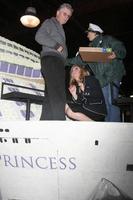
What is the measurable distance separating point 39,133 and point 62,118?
46 centimetres

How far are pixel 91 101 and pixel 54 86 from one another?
1.36 feet

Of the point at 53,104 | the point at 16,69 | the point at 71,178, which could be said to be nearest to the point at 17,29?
the point at 16,69

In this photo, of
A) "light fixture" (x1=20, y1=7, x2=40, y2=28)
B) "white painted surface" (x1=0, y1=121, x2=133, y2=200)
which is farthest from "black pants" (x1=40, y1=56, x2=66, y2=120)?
"light fixture" (x1=20, y1=7, x2=40, y2=28)

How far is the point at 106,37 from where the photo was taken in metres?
3.73

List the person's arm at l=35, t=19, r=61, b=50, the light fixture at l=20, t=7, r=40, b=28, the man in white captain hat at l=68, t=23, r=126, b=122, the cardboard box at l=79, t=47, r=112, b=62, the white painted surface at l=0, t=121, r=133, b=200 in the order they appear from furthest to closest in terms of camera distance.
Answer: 1. the light fixture at l=20, t=7, r=40, b=28
2. the man in white captain hat at l=68, t=23, r=126, b=122
3. the person's arm at l=35, t=19, r=61, b=50
4. the cardboard box at l=79, t=47, r=112, b=62
5. the white painted surface at l=0, t=121, r=133, b=200

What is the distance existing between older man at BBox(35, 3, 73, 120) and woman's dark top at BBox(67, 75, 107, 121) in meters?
0.24

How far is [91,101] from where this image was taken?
344 centimetres

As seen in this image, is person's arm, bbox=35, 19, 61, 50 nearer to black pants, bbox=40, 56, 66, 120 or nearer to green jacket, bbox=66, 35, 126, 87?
black pants, bbox=40, 56, 66, 120

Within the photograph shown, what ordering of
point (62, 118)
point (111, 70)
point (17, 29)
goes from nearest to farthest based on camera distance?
point (62, 118) < point (111, 70) < point (17, 29)

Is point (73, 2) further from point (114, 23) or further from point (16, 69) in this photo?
point (16, 69)

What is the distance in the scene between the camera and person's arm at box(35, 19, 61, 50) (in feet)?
11.0

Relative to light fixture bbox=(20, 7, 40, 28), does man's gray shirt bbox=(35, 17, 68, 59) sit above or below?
→ below

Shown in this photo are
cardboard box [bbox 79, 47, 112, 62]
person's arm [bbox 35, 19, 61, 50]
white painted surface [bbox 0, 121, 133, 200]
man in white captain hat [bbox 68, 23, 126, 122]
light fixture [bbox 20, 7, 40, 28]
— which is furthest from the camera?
light fixture [bbox 20, 7, 40, 28]

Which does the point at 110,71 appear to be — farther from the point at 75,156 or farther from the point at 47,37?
the point at 75,156
